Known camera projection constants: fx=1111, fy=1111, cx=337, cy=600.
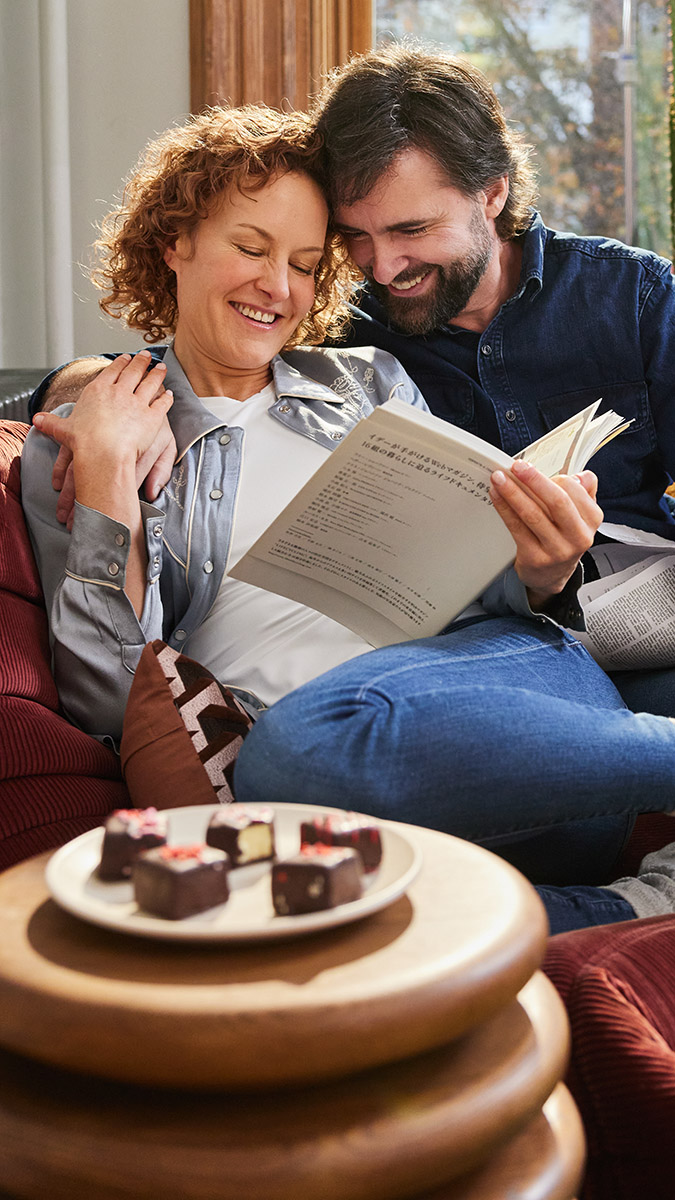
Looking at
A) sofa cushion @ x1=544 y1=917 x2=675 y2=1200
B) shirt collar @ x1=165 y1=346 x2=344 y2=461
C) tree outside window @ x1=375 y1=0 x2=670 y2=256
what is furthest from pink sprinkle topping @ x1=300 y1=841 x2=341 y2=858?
tree outside window @ x1=375 y1=0 x2=670 y2=256

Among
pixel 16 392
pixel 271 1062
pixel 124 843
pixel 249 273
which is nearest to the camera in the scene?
pixel 271 1062

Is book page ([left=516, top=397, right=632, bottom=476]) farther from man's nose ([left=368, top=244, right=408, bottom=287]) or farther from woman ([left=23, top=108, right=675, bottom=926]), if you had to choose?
man's nose ([left=368, top=244, right=408, bottom=287])

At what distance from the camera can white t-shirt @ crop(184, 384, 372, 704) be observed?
1.29 m

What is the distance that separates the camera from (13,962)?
0.54m

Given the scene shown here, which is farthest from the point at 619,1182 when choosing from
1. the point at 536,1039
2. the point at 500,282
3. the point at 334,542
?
the point at 500,282

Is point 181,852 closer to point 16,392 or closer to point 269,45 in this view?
point 16,392

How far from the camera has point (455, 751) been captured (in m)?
0.94

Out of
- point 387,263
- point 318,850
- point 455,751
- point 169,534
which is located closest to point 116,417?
point 169,534

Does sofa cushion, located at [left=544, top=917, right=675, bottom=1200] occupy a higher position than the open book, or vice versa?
the open book

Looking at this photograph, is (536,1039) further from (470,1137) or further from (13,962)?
(13,962)

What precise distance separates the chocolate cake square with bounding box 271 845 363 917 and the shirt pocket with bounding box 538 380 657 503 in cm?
116

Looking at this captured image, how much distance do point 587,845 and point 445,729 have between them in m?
0.30

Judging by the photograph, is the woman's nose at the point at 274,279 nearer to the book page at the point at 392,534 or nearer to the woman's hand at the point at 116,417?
the woman's hand at the point at 116,417

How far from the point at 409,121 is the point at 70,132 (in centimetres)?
152
